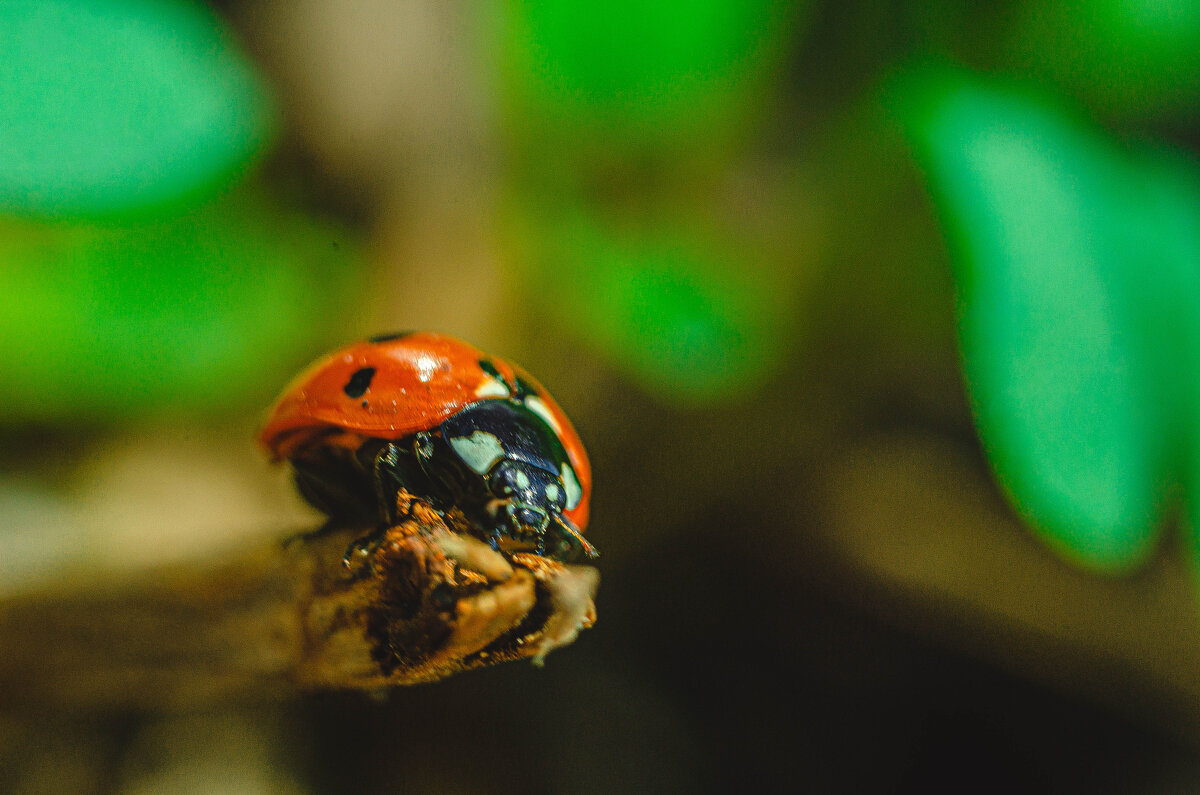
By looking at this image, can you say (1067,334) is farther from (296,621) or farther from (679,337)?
(296,621)

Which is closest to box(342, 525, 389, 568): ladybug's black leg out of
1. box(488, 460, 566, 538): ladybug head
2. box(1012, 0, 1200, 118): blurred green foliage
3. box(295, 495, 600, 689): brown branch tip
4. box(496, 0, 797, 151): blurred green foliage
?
box(295, 495, 600, 689): brown branch tip

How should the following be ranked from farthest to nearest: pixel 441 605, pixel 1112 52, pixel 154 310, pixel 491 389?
pixel 1112 52 → pixel 154 310 → pixel 491 389 → pixel 441 605

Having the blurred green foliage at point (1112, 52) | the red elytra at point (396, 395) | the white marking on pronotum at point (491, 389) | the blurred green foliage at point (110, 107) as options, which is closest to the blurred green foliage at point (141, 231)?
the blurred green foliage at point (110, 107)

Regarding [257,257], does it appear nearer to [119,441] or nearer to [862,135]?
[119,441]

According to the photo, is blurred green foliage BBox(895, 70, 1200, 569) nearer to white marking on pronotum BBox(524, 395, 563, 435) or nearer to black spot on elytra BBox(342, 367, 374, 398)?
white marking on pronotum BBox(524, 395, 563, 435)

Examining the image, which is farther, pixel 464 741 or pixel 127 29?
pixel 464 741

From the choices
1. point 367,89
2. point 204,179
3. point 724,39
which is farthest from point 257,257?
point 724,39

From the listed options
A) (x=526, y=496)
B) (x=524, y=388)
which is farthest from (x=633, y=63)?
(x=526, y=496)
